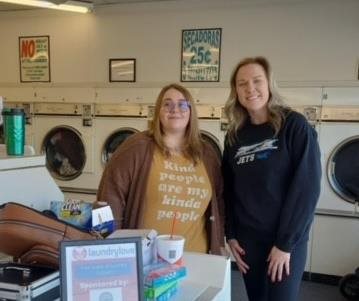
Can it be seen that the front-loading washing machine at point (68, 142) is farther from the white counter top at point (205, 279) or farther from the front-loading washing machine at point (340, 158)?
the white counter top at point (205, 279)

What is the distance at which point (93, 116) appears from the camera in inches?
170

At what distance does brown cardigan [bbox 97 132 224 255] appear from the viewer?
1830 millimetres

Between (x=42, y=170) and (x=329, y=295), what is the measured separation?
291 centimetres

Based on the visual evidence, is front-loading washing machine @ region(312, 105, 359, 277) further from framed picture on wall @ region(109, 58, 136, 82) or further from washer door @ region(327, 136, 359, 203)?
framed picture on wall @ region(109, 58, 136, 82)

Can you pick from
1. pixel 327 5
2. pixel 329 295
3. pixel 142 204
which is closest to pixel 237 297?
pixel 329 295

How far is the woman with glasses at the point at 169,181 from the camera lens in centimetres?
183

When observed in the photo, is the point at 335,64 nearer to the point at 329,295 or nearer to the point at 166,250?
the point at 329,295

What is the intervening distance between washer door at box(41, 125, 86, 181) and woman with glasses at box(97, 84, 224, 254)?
267 cm

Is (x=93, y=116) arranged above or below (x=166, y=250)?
above

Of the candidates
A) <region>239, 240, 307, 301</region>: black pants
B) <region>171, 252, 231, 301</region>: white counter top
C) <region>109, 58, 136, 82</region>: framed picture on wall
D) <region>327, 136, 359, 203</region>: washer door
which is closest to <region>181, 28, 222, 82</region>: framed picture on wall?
<region>109, 58, 136, 82</region>: framed picture on wall

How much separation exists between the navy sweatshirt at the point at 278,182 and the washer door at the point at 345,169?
2057 mm

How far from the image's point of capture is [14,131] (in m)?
1.73

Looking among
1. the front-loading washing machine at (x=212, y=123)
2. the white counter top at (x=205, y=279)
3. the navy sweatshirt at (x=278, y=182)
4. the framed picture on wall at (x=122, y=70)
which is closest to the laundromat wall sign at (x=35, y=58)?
the framed picture on wall at (x=122, y=70)

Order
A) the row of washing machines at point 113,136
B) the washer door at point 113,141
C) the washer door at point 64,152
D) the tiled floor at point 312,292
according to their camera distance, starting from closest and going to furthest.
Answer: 1. the tiled floor at point 312,292
2. the row of washing machines at point 113,136
3. the washer door at point 113,141
4. the washer door at point 64,152
